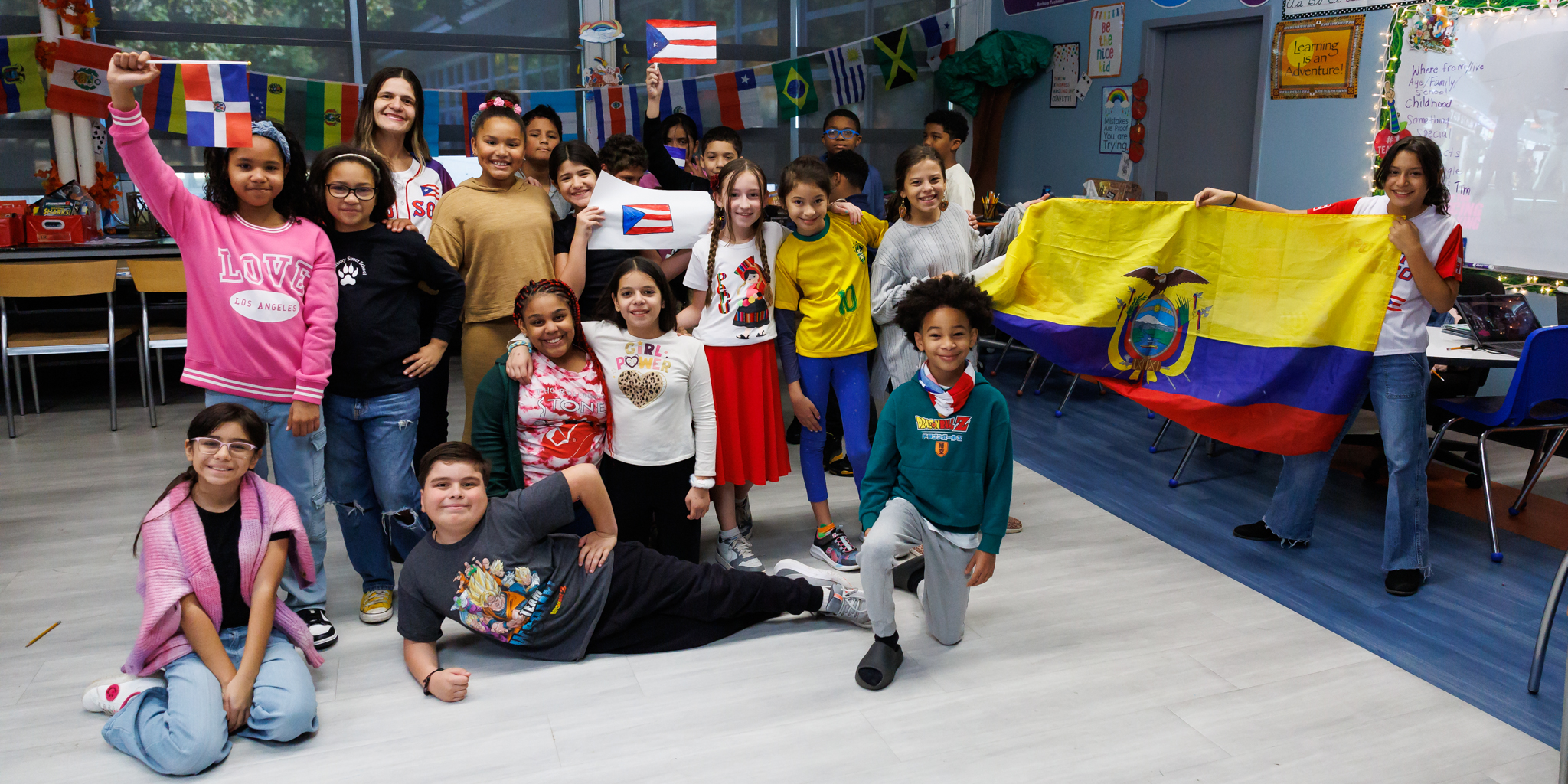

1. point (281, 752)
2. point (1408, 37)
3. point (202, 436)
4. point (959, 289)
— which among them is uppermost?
point (1408, 37)

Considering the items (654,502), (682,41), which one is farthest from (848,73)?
(654,502)

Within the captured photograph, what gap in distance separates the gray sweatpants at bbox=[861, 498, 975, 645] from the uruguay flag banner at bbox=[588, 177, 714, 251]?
1034 millimetres

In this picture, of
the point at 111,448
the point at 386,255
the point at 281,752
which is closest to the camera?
the point at 281,752

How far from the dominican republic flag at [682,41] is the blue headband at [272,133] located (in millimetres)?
2910

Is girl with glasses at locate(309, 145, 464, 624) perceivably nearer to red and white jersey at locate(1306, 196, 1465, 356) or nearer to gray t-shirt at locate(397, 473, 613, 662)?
gray t-shirt at locate(397, 473, 613, 662)

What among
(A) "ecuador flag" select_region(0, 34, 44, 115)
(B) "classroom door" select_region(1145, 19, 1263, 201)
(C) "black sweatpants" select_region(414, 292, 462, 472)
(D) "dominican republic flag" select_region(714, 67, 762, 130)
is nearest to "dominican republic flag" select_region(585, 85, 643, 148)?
(D) "dominican republic flag" select_region(714, 67, 762, 130)

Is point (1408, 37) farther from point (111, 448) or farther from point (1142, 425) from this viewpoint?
point (111, 448)

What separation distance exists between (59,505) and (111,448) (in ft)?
2.58

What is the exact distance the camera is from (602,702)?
7.41 feet

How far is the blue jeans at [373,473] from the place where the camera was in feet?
8.43

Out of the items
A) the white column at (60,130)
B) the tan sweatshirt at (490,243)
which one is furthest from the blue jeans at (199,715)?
the white column at (60,130)

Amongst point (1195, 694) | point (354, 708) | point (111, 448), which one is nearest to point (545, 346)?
point (354, 708)

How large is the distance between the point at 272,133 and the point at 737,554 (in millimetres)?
1637

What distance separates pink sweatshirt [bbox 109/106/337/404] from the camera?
228 centimetres
